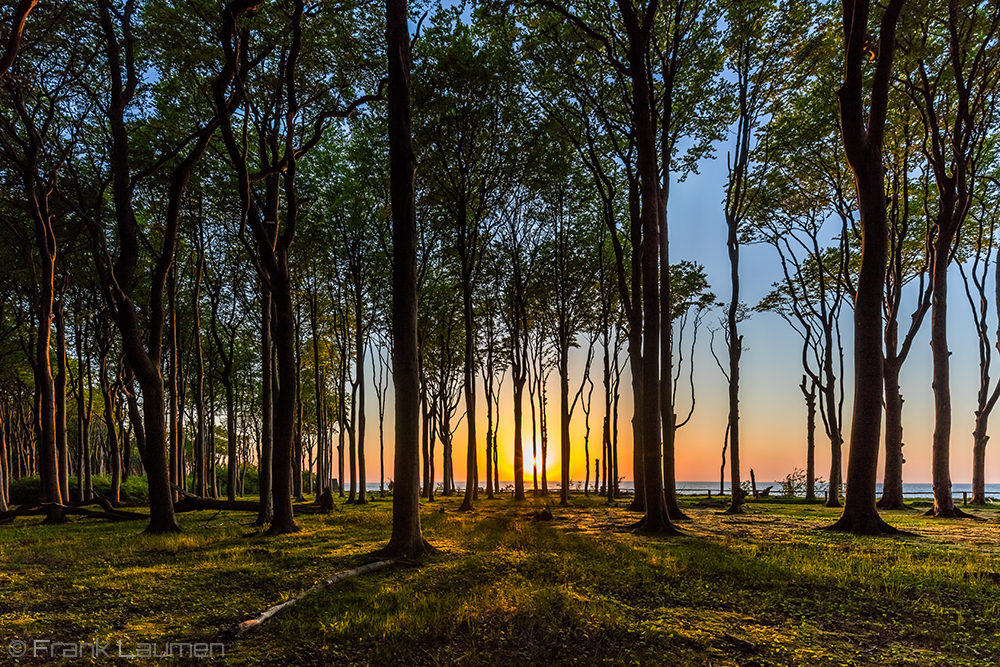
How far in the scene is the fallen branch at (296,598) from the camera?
409cm

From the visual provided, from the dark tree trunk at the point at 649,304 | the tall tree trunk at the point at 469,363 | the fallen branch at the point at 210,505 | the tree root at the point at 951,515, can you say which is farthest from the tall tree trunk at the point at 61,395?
the tree root at the point at 951,515

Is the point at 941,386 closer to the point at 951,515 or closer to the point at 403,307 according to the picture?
the point at 951,515

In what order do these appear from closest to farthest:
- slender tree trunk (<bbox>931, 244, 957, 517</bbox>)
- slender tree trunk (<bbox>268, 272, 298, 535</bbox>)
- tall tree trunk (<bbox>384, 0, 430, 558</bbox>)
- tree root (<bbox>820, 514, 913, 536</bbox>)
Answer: tall tree trunk (<bbox>384, 0, 430, 558</bbox>) < tree root (<bbox>820, 514, 913, 536</bbox>) < slender tree trunk (<bbox>268, 272, 298, 535</bbox>) < slender tree trunk (<bbox>931, 244, 957, 517</bbox>)

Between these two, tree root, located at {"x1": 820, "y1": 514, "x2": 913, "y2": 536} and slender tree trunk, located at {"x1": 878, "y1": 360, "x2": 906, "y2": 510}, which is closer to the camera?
tree root, located at {"x1": 820, "y1": 514, "x2": 913, "y2": 536}

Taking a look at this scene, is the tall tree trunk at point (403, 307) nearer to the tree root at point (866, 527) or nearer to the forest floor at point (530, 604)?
the forest floor at point (530, 604)

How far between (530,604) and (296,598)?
2493 mm

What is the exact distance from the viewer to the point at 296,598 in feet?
16.5

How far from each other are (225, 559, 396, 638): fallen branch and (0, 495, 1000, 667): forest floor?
0.09m

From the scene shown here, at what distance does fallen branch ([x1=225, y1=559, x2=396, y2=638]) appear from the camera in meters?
4.09

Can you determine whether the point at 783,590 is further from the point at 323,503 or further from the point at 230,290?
the point at 230,290

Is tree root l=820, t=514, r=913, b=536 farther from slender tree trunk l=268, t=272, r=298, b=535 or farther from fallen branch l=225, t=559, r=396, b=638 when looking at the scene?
slender tree trunk l=268, t=272, r=298, b=535

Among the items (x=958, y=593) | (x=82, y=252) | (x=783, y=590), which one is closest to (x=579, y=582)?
(x=783, y=590)

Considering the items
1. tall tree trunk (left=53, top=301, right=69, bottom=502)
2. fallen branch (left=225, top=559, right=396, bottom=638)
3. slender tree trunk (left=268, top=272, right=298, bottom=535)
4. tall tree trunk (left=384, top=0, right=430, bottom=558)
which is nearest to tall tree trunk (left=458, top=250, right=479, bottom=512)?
slender tree trunk (left=268, top=272, right=298, bottom=535)

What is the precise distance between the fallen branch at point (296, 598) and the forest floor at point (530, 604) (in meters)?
0.09
